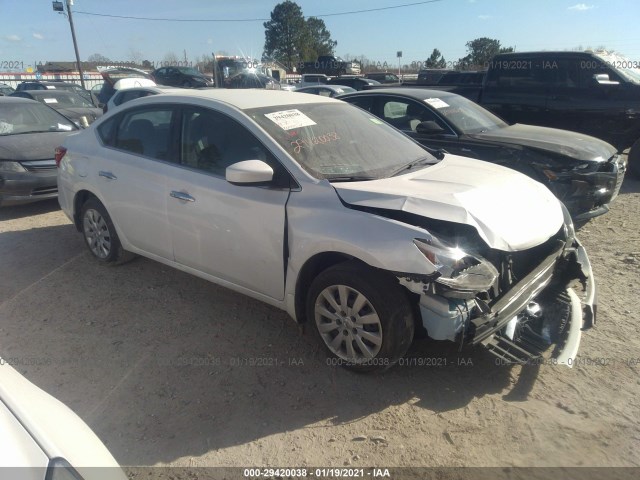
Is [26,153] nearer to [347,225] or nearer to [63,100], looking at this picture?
[347,225]

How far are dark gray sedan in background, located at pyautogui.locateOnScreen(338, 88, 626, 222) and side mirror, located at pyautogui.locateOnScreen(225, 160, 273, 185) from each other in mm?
3299

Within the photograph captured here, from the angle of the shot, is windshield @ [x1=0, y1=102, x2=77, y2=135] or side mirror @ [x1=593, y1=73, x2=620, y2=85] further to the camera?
side mirror @ [x1=593, y1=73, x2=620, y2=85]

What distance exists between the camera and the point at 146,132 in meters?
4.02

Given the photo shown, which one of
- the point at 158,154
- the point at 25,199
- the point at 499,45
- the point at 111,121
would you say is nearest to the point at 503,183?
the point at 158,154

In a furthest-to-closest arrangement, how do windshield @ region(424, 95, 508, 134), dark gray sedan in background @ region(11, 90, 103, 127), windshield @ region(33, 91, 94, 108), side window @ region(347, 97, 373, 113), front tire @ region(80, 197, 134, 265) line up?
windshield @ region(33, 91, 94, 108), dark gray sedan in background @ region(11, 90, 103, 127), side window @ region(347, 97, 373, 113), windshield @ region(424, 95, 508, 134), front tire @ region(80, 197, 134, 265)

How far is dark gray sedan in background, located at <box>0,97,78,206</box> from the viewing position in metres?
6.28

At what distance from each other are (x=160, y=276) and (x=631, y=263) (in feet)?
15.1

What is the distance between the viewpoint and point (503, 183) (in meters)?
3.25

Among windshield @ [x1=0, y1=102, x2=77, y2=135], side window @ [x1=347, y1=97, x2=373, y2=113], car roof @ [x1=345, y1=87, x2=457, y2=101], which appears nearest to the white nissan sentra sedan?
car roof @ [x1=345, y1=87, x2=457, y2=101]

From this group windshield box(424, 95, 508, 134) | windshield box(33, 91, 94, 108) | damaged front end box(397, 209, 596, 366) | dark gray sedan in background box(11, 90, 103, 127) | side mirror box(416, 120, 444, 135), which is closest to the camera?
damaged front end box(397, 209, 596, 366)

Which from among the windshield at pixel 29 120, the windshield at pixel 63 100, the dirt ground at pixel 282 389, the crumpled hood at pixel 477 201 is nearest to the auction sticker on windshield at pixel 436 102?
the crumpled hood at pixel 477 201

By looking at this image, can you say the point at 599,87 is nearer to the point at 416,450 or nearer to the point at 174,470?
the point at 416,450

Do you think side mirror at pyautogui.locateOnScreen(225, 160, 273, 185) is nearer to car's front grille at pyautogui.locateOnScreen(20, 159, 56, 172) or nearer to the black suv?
car's front grille at pyautogui.locateOnScreen(20, 159, 56, 172)

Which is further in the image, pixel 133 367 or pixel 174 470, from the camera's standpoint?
pixel 133 367
